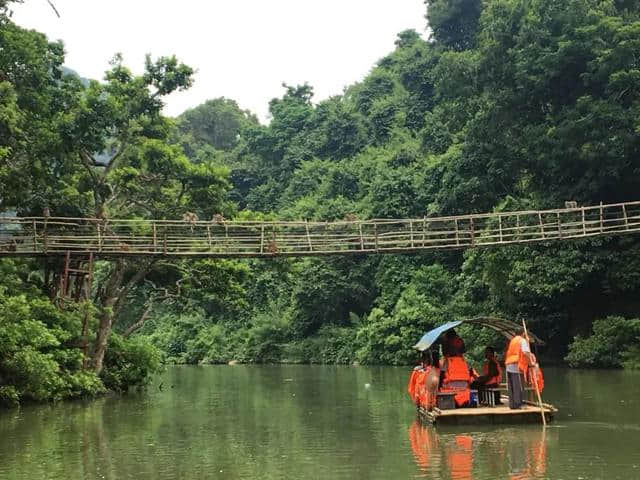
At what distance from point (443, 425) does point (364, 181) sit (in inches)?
1487

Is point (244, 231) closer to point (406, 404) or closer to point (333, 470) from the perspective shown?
point (406, 404)

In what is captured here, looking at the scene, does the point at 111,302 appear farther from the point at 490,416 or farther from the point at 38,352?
the point at 490,416

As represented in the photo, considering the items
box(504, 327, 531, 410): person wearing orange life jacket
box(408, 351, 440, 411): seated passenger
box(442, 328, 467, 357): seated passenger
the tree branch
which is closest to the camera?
box(504, 327, 531, 410): person wearing orange life jacket

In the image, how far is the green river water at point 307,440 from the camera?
1081cm

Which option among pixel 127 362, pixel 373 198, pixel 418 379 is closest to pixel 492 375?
pixel 418 379

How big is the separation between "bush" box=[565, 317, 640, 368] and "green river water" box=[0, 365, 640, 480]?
7282 millimetres

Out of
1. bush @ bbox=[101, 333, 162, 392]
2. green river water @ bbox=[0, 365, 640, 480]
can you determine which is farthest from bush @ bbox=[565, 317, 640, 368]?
bush @ bbox=[101, 333, 162, 392]

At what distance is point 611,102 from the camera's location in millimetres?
29734

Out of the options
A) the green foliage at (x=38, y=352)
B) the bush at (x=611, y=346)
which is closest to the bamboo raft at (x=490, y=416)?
the green foliage at (x=38, y=352)

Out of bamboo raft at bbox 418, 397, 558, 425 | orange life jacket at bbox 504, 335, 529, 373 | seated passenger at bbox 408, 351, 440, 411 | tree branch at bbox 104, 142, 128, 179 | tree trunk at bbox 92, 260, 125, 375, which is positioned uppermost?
tree branch at bbox 104, 142, 128, 179

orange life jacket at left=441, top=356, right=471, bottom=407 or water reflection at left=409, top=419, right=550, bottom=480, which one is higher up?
orange life jacket at left=441, top=356, right=471, bottom=407

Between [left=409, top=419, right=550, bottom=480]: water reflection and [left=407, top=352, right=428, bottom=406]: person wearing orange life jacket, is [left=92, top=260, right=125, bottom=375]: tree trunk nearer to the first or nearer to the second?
[left=407, top=352, right=428, bottom=406]: person wearing orange life jacket

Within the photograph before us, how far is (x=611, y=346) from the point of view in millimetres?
29188

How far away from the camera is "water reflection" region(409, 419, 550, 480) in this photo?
10352mm
